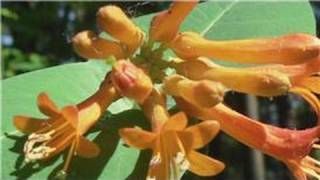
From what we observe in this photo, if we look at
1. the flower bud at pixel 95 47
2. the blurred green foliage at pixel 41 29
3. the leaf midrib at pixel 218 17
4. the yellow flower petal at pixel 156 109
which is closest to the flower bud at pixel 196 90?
the yellow flower petal at pixel 156 109

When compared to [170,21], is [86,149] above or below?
below

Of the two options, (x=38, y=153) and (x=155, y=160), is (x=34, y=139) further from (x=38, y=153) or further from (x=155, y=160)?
(x=155, y=160)

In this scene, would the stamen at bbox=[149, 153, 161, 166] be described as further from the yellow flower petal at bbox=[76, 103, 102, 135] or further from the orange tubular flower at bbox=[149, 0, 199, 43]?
the orange tubular flower at bbox=[149, 0, 199, 43]

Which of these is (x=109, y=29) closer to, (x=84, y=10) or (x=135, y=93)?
(x=135, y=93)

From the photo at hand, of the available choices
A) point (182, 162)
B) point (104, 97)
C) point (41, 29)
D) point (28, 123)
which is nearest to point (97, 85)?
point (104, 97)

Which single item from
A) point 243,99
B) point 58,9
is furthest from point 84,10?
point 243,99

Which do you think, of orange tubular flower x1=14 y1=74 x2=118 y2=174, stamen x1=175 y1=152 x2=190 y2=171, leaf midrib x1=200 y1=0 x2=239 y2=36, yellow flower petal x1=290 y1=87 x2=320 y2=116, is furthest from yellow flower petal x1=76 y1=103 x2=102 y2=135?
leaf midrib x1=200 y1=0 x2=239 y2=36

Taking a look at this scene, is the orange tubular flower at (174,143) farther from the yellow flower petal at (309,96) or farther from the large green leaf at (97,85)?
the yellow flower petal at (309,96)
